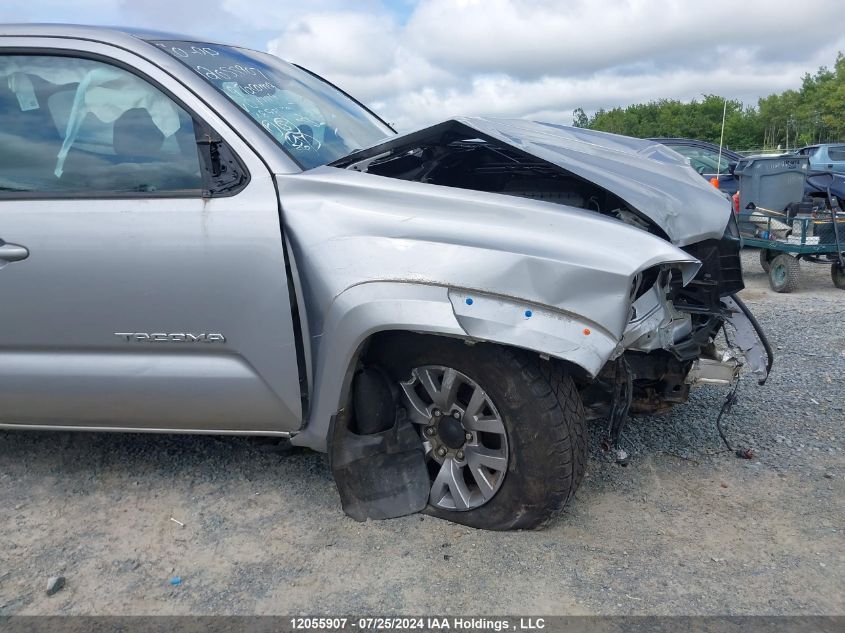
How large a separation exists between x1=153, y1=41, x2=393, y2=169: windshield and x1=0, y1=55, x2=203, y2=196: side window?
0.25m

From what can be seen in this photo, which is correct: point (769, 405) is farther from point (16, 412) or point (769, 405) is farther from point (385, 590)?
point (16, 412)

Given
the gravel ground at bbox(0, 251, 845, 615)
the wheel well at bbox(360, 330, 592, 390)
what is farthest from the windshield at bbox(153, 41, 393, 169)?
the gravel ground at bbox(0, 251, 845, 615)

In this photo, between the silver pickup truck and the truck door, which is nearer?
the silver pickup truck

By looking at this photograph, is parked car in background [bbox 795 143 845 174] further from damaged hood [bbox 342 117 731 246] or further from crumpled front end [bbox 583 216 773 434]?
crumpled front end [bbox 583 216 773 434]

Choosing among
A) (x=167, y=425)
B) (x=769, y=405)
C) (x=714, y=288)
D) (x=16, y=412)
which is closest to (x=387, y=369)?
(x=167, y=425)

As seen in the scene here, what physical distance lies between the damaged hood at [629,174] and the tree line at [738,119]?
52375 mm

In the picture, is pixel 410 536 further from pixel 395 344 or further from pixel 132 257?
pixel 132 257

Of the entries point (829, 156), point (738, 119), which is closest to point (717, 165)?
point (829, 156)

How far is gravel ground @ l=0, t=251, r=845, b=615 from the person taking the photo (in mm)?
2363

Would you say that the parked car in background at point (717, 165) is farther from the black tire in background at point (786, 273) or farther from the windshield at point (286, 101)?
the windshield at point (286, 101)

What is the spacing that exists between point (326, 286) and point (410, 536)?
1.03m

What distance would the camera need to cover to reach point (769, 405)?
12.6ft

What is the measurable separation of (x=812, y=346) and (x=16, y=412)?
4.85 meters

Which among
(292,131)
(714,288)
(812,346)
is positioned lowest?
(812,346)
